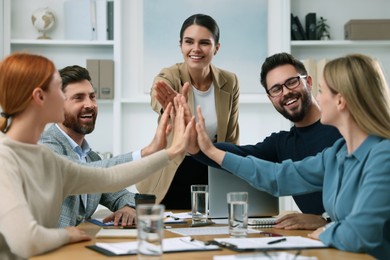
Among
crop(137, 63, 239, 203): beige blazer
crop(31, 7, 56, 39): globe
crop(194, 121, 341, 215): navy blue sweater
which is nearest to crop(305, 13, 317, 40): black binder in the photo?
crop(137, 63, 239, 203): beige blazer

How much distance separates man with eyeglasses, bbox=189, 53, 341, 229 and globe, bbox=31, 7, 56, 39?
2550mm

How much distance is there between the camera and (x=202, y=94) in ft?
12.1

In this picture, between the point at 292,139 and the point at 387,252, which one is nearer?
the point at 387,252

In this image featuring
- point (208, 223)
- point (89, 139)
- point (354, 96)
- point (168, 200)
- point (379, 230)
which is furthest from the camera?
point (89, 139)

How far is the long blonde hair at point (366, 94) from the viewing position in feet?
6.70

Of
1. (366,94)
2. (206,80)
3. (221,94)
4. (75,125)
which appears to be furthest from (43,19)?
(366,94)

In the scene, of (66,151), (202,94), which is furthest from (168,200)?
(202,94)

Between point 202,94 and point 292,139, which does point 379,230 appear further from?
point 202,94

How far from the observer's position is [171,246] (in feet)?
6.15

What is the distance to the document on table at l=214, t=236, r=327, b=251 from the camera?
1844 mm

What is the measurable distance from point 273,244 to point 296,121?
120cm

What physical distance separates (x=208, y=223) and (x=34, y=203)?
30.5 inches

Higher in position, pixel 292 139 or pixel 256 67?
pixel 256 67

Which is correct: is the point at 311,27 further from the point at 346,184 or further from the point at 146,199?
the point at 346,184
